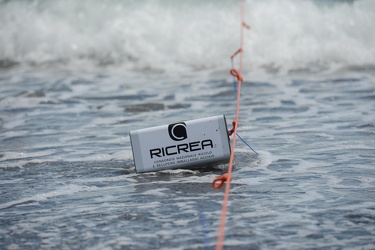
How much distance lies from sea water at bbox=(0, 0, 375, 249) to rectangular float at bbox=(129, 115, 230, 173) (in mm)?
134

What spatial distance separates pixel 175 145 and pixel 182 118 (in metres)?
2.45

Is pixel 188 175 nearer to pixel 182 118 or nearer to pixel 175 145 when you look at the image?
pixel 175 145

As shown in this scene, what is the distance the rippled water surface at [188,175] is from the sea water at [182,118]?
0.06ft

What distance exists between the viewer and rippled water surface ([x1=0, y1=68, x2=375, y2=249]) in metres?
4.35

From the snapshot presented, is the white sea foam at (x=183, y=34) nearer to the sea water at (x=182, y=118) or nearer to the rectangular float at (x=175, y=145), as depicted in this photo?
the sea water at (x=182, y=118)

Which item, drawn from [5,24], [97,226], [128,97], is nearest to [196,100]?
[128,97]

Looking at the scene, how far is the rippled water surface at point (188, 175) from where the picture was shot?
14.3ft

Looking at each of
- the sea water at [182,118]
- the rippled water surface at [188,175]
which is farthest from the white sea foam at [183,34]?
the rippled water surface at [188,175]

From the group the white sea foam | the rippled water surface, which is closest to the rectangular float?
the rippled water surface

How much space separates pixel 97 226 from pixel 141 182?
3.48ft

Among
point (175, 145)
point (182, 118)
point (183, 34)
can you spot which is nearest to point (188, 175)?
point (175, 145)

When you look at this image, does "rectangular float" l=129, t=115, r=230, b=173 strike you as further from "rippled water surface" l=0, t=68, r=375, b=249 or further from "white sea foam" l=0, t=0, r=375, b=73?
"white sea foam" l=0, t=0, r=375, b=73

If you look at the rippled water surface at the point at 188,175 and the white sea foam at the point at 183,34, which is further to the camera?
the white sea foam at the point at 183,34

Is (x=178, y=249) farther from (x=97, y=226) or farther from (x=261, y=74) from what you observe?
(x=261, y=74)
